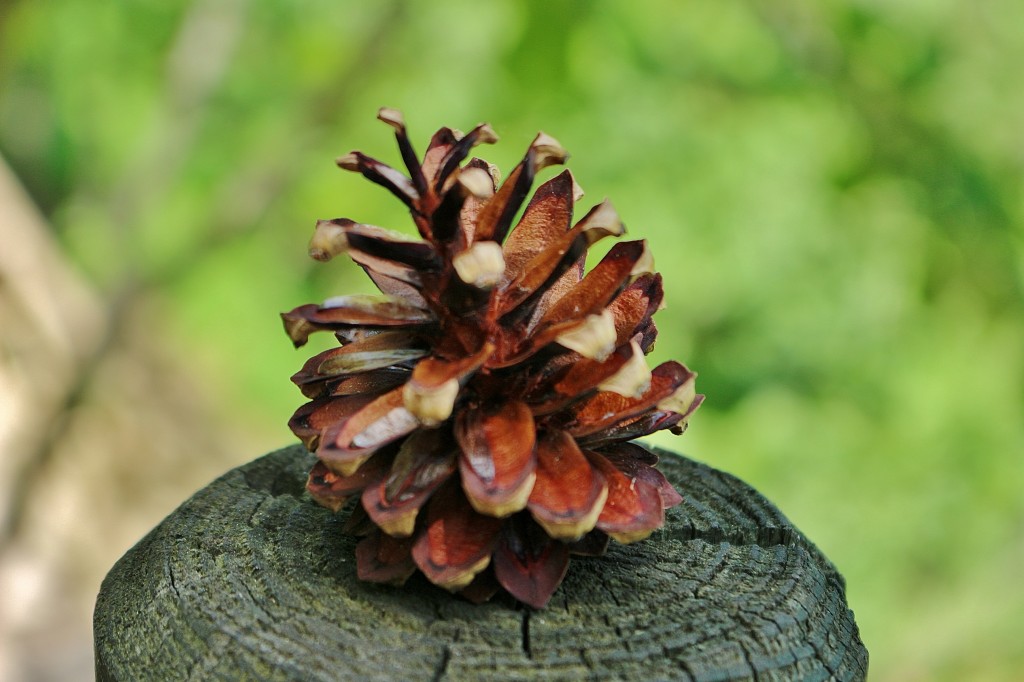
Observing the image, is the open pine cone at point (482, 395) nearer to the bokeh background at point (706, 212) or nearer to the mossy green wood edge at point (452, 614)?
the mossy green wood edge at point (452, 614)

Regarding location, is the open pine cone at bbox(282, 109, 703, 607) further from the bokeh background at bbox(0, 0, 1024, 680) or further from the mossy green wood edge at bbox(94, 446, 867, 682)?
the bokeh background at bbox(0, 0, 1024, 680)

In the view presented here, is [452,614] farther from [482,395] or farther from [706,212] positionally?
[706,212]

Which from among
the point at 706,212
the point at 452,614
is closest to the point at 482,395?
the point at 452,614

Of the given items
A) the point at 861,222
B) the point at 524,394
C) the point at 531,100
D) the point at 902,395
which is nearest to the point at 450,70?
the point at 531,100

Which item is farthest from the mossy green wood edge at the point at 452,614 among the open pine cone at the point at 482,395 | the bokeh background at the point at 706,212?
the bokeh background at the point at 706,212

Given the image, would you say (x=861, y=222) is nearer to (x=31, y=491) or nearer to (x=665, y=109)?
(x=665, y=109)

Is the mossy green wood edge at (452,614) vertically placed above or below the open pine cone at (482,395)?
below
